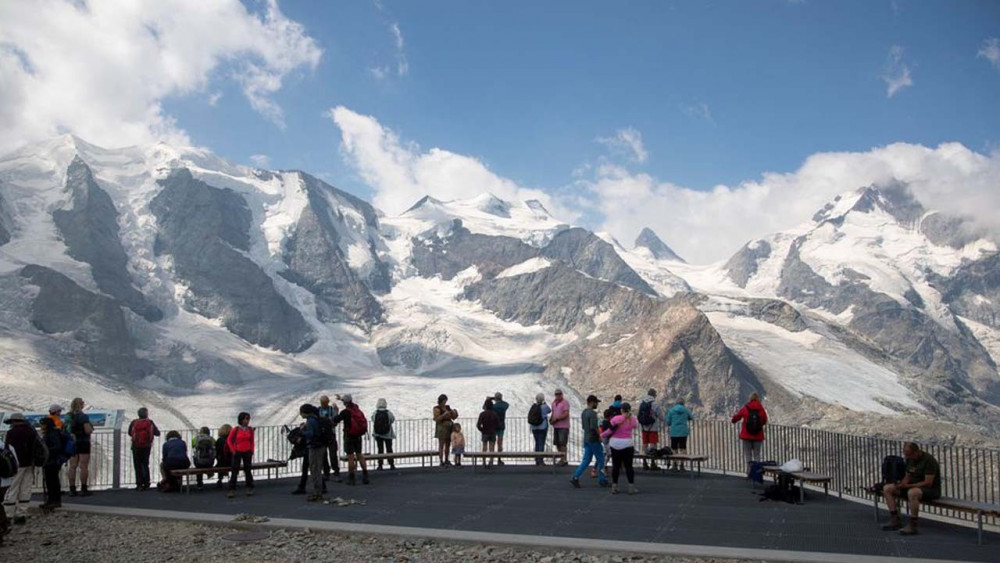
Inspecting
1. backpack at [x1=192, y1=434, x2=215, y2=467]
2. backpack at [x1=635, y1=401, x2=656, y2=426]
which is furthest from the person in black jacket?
backpack at [x1=635, y1=401, x2=656, y2=426]

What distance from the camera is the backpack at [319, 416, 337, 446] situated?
19.5m

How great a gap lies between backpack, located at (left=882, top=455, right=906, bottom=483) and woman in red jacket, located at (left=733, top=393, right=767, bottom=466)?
5101mm

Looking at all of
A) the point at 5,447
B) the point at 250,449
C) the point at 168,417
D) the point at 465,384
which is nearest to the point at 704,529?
the point at 250,449

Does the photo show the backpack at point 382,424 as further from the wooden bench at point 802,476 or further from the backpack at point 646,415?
the wooden bench at point 802,476

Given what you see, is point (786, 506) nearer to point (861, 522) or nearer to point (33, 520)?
point (861, 522)

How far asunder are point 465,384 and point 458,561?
147443 millimetres

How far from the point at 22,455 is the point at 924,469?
1556 centimetres

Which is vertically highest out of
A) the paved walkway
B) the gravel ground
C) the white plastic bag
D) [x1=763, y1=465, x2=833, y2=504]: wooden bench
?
the white plastic bag

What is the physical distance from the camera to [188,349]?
18838 centimetres

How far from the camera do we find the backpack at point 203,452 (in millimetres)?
21422

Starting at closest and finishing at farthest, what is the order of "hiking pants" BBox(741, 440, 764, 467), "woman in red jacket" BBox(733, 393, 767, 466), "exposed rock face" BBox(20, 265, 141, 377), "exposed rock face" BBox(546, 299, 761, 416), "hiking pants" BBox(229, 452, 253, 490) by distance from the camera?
1. "hiking pants" BBox(229, 452, 253, 490)
2. "woman in red jacket" BBox(733, 393, 767, 466)
3. "hiking pants" BBox(741, 440, 764, 467)
4. "exposed rock face" BBox(546, 299, 761, 416)
5. "exposed rock face" BBox(20, 265, 141, 377)

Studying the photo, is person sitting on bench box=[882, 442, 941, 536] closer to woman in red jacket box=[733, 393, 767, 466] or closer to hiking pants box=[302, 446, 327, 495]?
woman in red jacket box=[733, 393, 767, 466]

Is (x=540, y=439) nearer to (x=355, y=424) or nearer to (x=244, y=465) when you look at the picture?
(x=355, y=424)

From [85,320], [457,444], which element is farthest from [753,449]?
[85,320]
